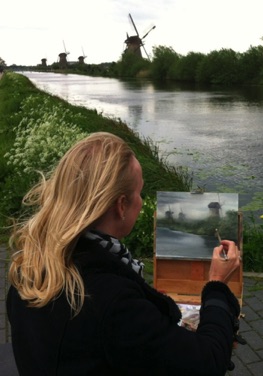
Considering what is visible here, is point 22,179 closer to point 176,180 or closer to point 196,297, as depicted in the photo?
point 176,180

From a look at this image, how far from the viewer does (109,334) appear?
1245 mm

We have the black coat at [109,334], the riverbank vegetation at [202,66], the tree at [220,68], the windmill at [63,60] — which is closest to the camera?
the black coat at [109,334]

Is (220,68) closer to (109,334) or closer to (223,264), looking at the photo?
(223,264)

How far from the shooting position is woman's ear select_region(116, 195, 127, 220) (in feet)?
4.71

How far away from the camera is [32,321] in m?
1.36

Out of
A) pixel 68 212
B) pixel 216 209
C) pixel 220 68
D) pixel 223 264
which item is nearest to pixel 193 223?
pixel 216 209

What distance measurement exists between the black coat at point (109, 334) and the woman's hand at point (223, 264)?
37cm

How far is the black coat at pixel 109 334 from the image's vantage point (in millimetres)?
1254

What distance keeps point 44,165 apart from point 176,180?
215cm

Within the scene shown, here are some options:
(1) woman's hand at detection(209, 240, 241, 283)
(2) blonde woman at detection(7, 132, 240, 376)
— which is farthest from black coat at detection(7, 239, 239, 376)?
(1) woman's hand at detection(209, 240, 241, 283)

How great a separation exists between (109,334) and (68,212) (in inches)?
14.1

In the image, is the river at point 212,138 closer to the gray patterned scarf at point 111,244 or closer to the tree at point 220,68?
the gray patterned scarf at point 111,244

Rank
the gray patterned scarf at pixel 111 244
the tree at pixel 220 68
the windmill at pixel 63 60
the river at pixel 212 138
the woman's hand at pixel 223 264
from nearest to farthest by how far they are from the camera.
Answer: the gray patterned scarf at pixel 111 244 < the woman's hand at pixel 223 264 < the river at pixel 212 138 < the tree at pixel 220 68 < the windmill at pixel 63 60

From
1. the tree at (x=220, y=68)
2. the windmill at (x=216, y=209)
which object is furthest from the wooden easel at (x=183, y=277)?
the tree at (x=220, y=68)
